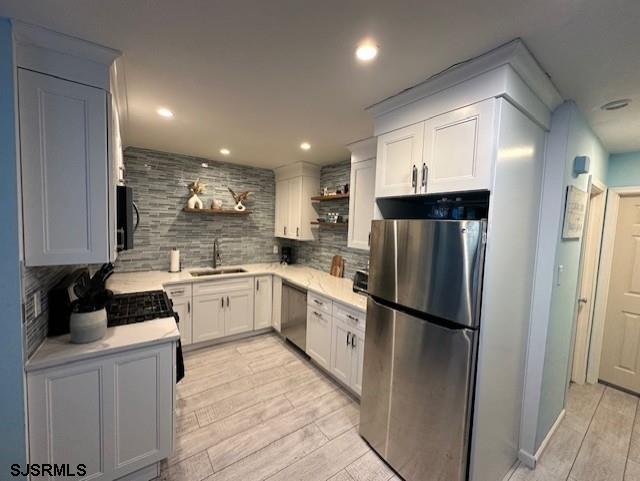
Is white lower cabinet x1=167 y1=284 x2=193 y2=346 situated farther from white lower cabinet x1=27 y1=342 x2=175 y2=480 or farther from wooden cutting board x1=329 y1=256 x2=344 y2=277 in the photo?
wooden cutting board x1=329 y1=256 x2=344 y2=277

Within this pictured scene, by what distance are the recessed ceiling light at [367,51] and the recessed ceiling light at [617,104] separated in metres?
1.56

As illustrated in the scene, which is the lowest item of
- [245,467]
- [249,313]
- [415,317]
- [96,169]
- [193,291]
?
[245,467]

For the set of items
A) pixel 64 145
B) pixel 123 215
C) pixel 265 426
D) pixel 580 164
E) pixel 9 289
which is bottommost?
pixel 265 426

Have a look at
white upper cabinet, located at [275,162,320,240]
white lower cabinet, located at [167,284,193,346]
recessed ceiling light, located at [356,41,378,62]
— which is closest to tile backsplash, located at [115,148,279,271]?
white upper cabinet, located at [275,162,320,240]

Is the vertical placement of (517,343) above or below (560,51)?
below

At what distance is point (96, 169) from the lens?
1.40m

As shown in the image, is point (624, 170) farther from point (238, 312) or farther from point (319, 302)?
point (238, 312)

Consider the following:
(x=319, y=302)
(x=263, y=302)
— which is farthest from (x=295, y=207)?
(x=319, y=302)

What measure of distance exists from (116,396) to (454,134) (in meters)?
2.37

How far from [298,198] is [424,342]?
265 centimetres

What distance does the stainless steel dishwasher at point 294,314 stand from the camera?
3047mm

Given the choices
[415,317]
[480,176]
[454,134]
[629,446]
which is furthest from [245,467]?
[629,446]

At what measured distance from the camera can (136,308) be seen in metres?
2.02

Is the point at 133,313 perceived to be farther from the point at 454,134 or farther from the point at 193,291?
the point at 454,134
